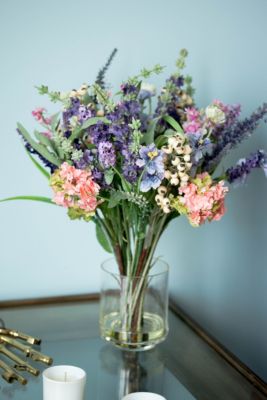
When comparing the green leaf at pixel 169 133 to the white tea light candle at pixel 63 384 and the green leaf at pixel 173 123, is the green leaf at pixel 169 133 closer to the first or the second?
the green leaf at pixel 173 123

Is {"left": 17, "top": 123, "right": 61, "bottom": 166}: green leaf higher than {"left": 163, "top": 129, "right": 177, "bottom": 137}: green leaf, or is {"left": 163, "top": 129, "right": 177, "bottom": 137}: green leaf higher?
{"left": 163, "top": 129, "right": 177, "bottom": 137}: green leaf

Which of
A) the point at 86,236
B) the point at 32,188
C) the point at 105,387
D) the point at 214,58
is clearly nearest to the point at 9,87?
the point at 32,188

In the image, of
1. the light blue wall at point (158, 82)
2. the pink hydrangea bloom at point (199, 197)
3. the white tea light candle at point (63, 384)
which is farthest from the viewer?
the light blue wall at point (158, 82)

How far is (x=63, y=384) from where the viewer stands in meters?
0.87

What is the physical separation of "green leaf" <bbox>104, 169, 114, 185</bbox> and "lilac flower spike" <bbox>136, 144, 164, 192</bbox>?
0.20 feet

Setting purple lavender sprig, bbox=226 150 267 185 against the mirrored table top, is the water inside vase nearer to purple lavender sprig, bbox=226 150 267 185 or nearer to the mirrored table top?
the mirrored table top

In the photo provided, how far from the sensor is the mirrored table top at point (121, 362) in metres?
1.03

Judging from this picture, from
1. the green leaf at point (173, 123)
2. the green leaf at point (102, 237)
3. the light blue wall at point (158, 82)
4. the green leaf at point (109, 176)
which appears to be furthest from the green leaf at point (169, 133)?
the light blue wall at point (158, 82)

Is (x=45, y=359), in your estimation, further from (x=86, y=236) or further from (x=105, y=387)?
(x=86, y=236)

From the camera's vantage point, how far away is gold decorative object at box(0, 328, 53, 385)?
3.38ft

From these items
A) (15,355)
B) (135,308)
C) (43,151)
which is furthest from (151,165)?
(15,355)

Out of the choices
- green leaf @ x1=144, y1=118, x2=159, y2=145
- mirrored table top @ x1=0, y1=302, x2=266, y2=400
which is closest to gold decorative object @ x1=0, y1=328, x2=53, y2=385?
mirrored table top @ x1=0, y1=302, x2=266, y2=400

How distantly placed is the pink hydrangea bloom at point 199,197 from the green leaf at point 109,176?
12 centimetres

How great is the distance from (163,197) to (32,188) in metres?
0.43
